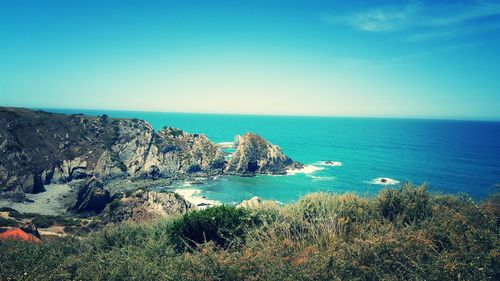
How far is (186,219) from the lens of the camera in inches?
505

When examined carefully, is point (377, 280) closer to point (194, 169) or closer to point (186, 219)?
point (186, 219)

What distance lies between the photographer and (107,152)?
7631 cm

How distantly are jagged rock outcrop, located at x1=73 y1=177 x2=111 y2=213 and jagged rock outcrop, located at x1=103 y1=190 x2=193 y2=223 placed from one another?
6.65 metres

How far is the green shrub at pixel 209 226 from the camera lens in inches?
478

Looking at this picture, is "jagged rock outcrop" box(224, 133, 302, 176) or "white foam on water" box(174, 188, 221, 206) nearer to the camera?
"white foam on water" box(174, 188, 221, 206)

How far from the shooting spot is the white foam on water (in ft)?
183

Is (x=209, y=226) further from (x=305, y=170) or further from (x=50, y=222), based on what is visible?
(x=305, y=170)

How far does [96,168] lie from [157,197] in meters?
40.2

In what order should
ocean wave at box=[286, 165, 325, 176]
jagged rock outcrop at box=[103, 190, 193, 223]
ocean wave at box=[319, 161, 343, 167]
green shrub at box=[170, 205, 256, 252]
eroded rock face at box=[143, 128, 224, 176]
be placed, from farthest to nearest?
1. ocean wave at box=[319, 161, 343, 167]
2. eroded rock face at box=[143, 128, 224, 176]
3. ocean wave at box=[286, 165, 325, 176]
4. jagged rock outcrop at box=[103, 190, 193, 223]
5. green shrub at box=[170, 205, 256, 252]

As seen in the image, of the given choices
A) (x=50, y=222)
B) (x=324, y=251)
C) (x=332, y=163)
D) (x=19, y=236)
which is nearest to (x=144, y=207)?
(x=50, y=222)

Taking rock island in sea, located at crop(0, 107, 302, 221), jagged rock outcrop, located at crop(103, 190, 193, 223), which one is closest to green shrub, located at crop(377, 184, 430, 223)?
jagged rock outcrop, located at crop(103, 190, 193, 223)

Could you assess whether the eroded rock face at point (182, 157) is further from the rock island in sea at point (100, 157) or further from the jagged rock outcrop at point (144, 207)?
the jagged rock outcrop at point (144, 207)

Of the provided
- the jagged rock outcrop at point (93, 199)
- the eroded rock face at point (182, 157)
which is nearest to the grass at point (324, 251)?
the jagged rock outcrop at point (93, 199)

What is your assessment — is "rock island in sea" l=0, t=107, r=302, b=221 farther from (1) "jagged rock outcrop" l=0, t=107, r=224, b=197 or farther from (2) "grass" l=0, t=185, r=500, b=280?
(2) "grass" l=0, t=185, r=500, b=280
